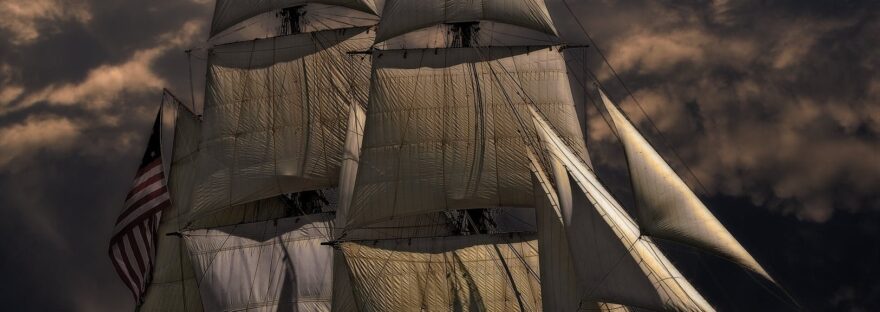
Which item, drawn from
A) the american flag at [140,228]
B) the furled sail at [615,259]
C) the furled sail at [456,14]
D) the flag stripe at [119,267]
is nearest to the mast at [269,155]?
the american flag at [140,228]

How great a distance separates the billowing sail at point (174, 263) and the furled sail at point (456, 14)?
48.8 feet

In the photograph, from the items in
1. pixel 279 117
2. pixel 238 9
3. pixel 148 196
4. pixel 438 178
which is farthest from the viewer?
pixel 148 196

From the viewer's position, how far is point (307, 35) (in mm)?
80375

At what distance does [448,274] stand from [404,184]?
15.7 ft

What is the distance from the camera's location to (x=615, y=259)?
202 ft

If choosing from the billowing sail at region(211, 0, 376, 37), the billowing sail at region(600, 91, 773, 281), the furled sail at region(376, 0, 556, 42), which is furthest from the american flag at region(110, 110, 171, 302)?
the billowing sail at region(600, 91, 773, 281)

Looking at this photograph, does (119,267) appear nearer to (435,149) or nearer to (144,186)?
(144,186)

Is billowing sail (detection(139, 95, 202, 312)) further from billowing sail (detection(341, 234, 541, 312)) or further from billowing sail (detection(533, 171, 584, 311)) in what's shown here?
billowing sail (detection(533, 171, 584, 311))

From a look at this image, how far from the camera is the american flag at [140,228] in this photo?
268ft

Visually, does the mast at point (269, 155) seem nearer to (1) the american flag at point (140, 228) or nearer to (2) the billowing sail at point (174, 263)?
(2) the billowing sail at point (174, 263)

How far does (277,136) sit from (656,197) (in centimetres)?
2486

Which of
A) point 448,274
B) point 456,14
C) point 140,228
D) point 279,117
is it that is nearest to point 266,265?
point 140,228

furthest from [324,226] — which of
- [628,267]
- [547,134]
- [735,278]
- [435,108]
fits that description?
[735,278]

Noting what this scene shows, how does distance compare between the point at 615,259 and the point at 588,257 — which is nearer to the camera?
the point at 615,259
